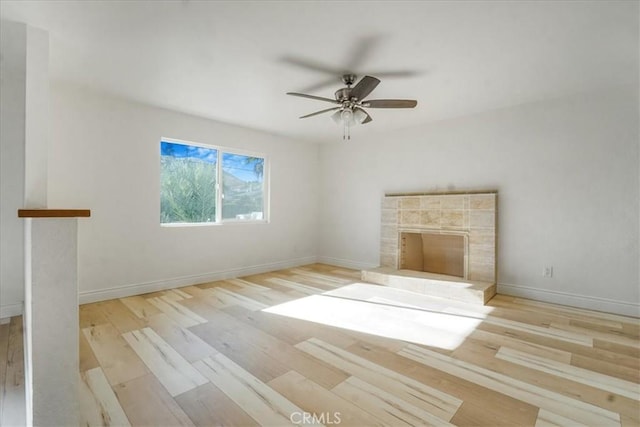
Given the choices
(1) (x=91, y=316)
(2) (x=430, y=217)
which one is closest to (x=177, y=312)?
(1) (x=91, y=316)

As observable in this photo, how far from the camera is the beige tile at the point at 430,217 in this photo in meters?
4.21

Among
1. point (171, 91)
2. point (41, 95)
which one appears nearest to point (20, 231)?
point (41, 95)

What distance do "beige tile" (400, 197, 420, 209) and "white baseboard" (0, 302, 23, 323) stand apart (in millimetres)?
4734

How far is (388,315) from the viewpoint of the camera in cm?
298

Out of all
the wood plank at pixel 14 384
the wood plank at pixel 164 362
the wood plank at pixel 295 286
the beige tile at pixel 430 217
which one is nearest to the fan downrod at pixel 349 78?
the beige tile at pixel 430 217

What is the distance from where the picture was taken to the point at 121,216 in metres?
3.49

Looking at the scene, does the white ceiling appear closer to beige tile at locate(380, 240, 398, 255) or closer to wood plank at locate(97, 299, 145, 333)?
beige tile at locate(380, 240, 398, 255)

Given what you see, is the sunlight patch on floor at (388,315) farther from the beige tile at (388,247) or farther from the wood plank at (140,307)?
the wood plank at (140,307)

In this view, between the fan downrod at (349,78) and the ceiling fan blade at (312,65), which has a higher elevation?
the ceiling fan blade at (312,65)

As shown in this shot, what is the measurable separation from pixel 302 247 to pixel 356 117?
10.4ft

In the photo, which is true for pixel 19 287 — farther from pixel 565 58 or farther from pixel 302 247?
pixel 565 58

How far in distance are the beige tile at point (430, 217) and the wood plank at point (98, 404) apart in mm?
3890

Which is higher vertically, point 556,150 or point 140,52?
point 140,52

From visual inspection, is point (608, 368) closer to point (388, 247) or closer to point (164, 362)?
point (388, 247)
